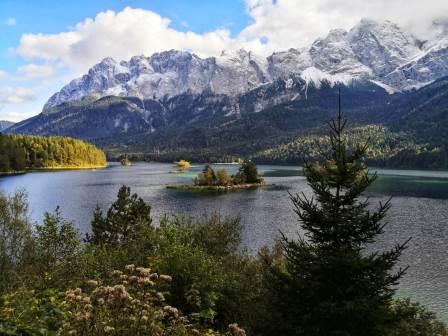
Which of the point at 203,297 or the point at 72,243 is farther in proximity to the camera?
the point at 72,243

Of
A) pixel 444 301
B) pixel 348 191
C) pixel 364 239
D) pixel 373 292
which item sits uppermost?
pixel 348 191

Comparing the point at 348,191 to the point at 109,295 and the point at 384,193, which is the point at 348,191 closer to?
the point at 109,295

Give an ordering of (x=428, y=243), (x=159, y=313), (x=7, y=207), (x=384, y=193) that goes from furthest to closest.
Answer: (x=384, y=193), (x=428, y=243), (x=7, y=207), (x=159, y=313)

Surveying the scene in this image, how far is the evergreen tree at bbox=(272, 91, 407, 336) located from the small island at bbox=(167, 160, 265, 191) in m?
146

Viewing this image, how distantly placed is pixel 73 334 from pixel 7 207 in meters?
31.9

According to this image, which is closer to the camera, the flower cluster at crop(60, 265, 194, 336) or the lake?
the flower cluster at crop(60, 265, 194, 336)

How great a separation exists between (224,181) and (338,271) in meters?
157

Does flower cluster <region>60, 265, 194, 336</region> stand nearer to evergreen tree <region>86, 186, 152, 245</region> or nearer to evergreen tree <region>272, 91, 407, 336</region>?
evergreen tree <region>272, 91, 407, 336</region>

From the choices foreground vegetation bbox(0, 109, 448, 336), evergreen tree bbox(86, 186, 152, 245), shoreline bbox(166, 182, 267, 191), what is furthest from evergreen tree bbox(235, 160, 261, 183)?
foreground vegetation bbox(0, 109, 448, 336)

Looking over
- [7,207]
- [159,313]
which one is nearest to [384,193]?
[7,207]

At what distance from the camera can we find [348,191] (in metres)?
20.1

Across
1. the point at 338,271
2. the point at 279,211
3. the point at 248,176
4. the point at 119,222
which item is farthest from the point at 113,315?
the point at 248,176

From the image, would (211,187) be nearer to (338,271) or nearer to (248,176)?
(248,176)

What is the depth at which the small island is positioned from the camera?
6658 inches
